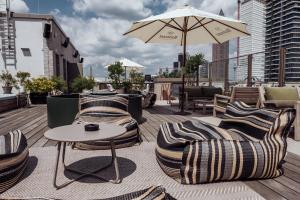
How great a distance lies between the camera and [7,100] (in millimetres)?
8258

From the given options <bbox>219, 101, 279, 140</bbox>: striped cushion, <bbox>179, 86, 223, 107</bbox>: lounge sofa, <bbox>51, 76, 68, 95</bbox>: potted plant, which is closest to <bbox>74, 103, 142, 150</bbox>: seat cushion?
<bbox>219, 101, 279, 140</bbox>: striped cushion

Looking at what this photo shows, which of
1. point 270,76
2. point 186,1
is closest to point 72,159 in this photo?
point 186,1

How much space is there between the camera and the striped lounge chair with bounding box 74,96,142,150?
400cm

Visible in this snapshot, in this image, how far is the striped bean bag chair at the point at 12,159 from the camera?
8.00ft

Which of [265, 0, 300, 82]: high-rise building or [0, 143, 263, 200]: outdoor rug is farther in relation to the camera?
[265, 0, 300, 82]: high-rise building

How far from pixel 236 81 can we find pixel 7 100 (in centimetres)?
850

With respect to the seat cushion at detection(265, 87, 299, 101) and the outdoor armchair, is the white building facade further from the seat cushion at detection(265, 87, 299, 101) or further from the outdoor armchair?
the seat cushion at detection(265, 87, 299, 101)

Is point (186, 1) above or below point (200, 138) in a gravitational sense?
above

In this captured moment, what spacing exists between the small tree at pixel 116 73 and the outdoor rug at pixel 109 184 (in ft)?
20.0

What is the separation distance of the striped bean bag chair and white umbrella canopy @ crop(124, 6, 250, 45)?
14.1 ft

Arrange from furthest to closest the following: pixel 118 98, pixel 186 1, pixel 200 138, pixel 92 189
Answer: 1. pixel 186 1
2. pixel 118 98
3. pixel 200 138
4. pixel 92 189

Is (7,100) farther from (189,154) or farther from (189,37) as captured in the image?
(189,154)

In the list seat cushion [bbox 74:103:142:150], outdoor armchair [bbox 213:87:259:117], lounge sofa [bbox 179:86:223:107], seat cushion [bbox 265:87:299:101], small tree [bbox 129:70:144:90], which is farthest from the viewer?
small tree [bbox 129:70:144:90]

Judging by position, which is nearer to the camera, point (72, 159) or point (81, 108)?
point (72, 159)
